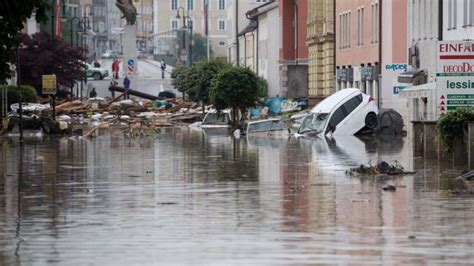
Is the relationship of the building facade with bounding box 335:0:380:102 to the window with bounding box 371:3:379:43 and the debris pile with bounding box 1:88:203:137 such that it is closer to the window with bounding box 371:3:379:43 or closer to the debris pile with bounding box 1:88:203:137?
the window with bounding box 371:3:379:43

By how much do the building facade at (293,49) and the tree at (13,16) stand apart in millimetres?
77402

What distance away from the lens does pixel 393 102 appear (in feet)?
222

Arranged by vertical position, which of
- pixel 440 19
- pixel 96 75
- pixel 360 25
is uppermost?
pixel 96 75

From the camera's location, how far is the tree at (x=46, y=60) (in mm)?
103812

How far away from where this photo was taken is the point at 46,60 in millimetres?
104062

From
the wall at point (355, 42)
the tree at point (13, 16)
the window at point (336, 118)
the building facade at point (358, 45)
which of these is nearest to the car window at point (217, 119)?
the building facade at point (358, 45)

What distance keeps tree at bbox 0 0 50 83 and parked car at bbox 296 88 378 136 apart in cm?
3476

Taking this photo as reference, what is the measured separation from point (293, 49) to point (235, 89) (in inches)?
1154

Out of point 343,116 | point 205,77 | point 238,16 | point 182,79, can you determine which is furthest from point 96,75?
point 343,116

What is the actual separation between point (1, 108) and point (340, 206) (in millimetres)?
50405

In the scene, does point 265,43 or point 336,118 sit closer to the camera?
point 336,118

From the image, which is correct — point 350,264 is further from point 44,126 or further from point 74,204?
point 44,126

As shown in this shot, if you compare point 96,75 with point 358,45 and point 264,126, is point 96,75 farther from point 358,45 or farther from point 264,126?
point 264,126

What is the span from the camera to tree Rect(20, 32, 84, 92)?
104 meters
